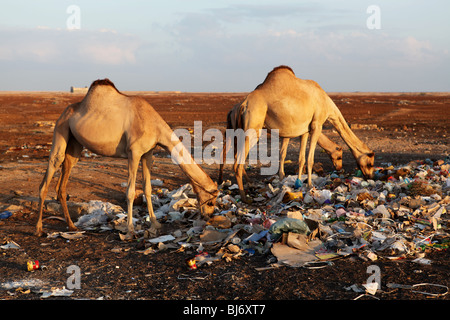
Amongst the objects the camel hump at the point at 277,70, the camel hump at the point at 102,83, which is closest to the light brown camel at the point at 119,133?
the camel hump at the point at 102,83

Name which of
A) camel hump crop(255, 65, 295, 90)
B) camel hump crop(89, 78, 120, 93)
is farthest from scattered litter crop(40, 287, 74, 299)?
camel hump crop(255, 65, 295, 90)

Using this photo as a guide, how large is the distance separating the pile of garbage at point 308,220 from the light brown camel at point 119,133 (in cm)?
64

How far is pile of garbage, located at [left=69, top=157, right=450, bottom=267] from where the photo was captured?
6.54 metres

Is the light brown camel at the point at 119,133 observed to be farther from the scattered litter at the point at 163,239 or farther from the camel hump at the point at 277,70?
the camel hump at the point at 277,70

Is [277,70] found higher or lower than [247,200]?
higher

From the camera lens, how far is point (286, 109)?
996 centimetres

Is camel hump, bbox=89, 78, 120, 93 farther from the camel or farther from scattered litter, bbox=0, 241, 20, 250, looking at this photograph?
the camel

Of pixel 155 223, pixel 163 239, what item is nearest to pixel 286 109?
pixel 155 223

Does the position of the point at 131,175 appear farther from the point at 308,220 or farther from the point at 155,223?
the point at 308,220

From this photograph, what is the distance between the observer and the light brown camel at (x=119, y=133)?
7.47 meters

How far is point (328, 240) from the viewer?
6.77 meters

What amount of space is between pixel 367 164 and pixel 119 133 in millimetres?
6295

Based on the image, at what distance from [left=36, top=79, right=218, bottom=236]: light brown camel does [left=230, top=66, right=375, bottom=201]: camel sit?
2.23 meters

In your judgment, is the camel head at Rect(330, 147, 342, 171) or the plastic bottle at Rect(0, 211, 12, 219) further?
the camel head at Rect(330, 147, 342, 171)
